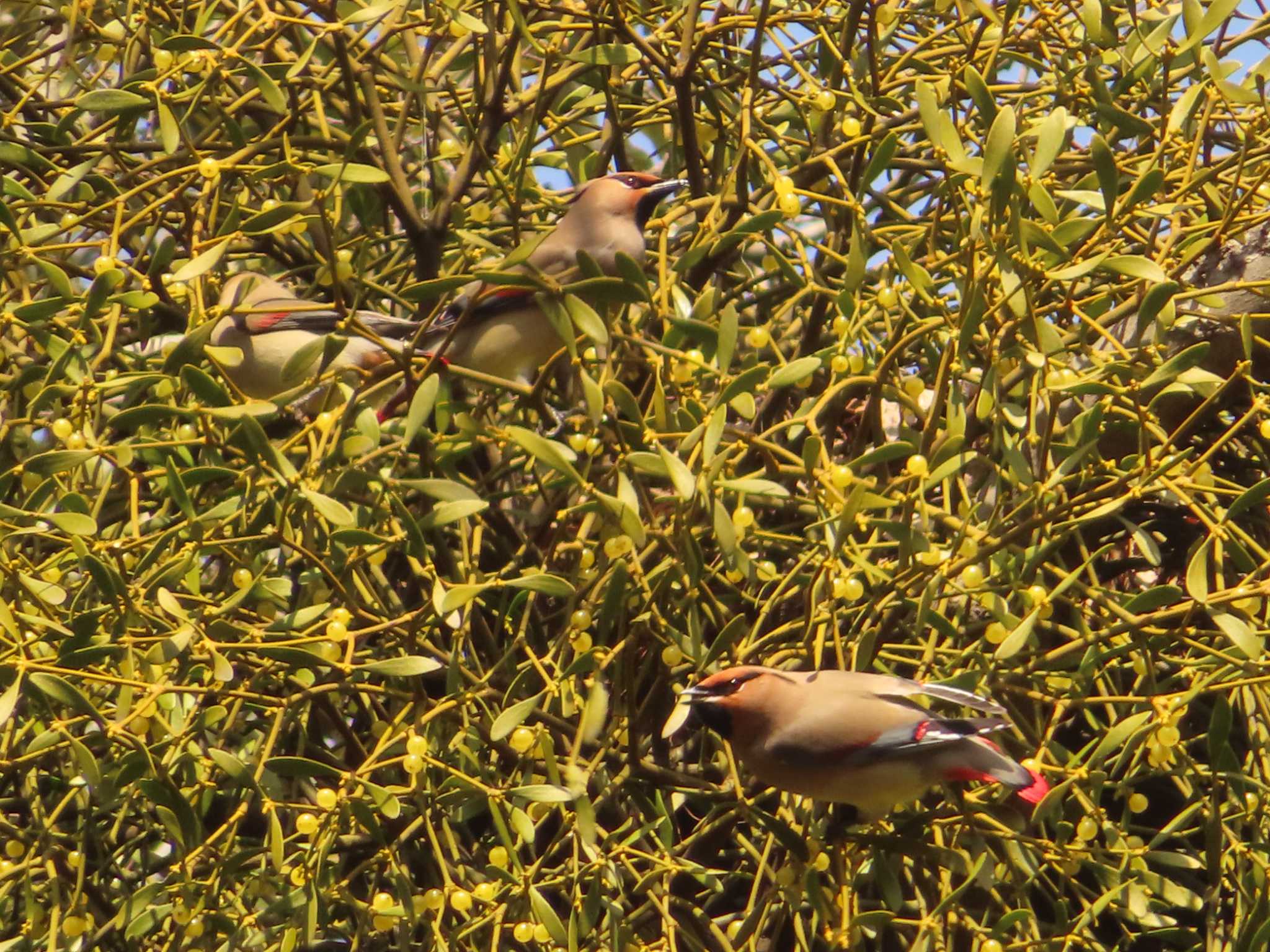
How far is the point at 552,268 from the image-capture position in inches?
102

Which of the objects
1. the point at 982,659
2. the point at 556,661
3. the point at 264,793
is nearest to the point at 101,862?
the point at 264,793

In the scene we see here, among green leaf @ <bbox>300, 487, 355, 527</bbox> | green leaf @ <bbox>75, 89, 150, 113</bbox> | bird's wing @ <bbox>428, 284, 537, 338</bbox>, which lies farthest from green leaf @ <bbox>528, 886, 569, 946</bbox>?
green leaf @ <bbox>75, 89, 150, 113</bbox>

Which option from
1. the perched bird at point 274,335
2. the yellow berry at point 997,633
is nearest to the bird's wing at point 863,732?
the yellow berry at point 997,633

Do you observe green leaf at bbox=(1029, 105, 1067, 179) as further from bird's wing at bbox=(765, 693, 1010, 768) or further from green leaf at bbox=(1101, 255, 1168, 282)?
bird's wing at bbox=(765, 693, 1010, 768)

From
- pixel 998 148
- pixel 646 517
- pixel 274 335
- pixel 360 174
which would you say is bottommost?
pixel 274 335

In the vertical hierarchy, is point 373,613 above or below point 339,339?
below

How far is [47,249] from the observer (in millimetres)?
1919

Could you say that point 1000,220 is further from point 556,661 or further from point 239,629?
point 239,629

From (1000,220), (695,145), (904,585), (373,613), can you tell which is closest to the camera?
(1000,220)

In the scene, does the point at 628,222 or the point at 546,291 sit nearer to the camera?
the point at 546,291

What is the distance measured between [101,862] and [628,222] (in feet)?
3.75

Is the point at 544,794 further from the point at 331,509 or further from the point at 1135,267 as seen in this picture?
the point at 1135,267

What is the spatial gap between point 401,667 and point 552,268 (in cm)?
94

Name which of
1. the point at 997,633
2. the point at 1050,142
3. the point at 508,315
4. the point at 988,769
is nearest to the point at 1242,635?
the point at 997,633
